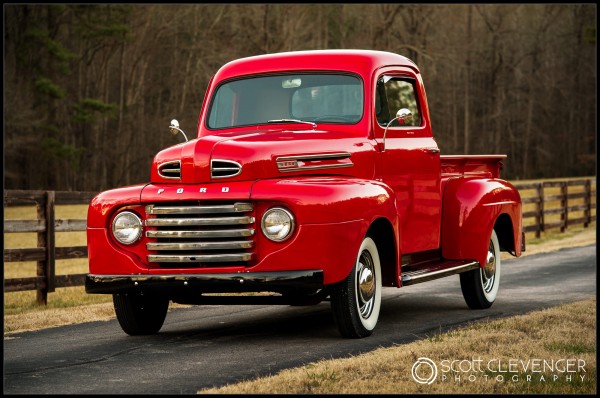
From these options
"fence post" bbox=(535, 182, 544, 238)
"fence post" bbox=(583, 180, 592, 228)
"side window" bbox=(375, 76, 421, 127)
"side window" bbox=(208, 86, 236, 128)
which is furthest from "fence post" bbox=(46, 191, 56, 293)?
"fence post" bbox=(583, 180, 592, 228)

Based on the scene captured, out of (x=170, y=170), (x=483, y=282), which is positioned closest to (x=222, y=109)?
(x=170, y=170)

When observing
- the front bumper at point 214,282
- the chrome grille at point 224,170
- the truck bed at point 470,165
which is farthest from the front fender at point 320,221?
the truck bed at point 470,165

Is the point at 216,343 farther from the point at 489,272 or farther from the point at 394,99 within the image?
the point at 489,272

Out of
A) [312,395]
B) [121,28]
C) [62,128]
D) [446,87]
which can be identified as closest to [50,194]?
[312,395]

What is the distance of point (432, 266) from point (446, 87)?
56.3 m

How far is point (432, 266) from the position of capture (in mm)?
10125

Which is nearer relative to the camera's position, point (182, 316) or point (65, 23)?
point (182, 316)

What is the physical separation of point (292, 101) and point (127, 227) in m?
2.10

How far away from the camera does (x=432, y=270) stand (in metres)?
9.78

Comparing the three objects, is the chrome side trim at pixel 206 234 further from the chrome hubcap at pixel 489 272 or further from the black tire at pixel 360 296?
the chrome hubcap at pixel 489 272

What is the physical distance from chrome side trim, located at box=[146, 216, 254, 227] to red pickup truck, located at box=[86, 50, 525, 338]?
0.01 meters

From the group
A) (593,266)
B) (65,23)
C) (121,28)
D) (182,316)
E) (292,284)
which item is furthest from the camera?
(65,23)

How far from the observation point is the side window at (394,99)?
967cm

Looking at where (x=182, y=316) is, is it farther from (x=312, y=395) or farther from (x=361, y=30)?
(x=361, y=30)
